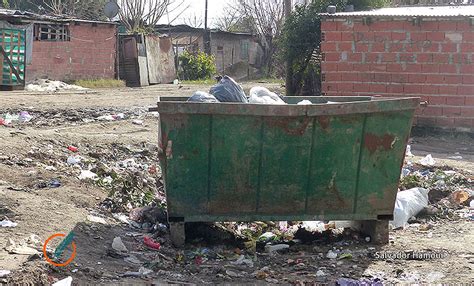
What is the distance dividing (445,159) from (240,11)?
32.4m

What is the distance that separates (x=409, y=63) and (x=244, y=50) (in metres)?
26.7

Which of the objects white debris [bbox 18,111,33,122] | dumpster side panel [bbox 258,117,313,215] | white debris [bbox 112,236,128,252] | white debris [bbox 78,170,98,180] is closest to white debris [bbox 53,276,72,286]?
white debris [bbox 112,236,128,252]

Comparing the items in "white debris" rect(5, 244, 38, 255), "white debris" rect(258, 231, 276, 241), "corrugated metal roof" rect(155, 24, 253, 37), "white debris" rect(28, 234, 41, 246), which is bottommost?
"white debris" rect(258, 231, 276, 241)

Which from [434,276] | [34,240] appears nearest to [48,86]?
[34,240]

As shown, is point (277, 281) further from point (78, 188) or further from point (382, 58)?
point (382, 58)

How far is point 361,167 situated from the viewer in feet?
18.1

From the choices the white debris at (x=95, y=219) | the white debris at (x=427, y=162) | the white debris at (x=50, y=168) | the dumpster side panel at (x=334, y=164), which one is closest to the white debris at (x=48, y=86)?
the white debris at (x=50, y=168)

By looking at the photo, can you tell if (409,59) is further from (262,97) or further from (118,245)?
(118,245)

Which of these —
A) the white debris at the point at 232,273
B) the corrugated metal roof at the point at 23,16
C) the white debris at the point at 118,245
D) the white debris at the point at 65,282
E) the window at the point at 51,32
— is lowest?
the white debris at the point at 232,273

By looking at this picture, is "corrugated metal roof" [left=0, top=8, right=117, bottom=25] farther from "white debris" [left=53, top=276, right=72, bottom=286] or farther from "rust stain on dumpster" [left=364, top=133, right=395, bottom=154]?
"white debris" [left=53, top=276, right=72, bottom=286]

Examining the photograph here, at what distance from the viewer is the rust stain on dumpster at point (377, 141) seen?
216 inches

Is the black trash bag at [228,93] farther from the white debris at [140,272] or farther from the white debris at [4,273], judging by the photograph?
the white debris at [4,273]

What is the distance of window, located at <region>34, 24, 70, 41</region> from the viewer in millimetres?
23016

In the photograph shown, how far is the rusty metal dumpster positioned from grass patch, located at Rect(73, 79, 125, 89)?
19.2 meters
